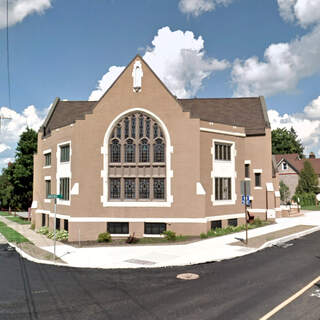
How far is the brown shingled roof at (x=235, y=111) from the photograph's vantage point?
30984 millimetres

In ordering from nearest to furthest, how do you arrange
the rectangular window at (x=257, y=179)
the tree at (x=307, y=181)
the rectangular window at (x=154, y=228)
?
the rectangular window at (x=154, y=228) < the rectangular window at (x=257, y=179) < the tree at (x=307, y=181)

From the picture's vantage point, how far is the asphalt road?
29.1 ft

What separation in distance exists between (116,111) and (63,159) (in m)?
6.50

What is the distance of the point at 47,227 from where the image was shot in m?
26.8

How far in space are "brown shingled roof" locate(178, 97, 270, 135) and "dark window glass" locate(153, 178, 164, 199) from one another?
10.2 meters

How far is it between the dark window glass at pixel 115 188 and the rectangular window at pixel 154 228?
119 inches

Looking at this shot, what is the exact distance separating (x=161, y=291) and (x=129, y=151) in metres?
13.5

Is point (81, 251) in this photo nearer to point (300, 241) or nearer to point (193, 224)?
point (193, 224)

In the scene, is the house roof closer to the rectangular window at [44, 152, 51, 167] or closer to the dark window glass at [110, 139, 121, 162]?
the dark window glass at [110, 139, 121, 162]

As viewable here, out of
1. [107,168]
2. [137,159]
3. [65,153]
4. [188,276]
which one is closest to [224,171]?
[137,159]

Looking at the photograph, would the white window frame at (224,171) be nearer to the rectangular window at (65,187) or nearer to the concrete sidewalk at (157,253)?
the concrete sidewalk at (157,253)

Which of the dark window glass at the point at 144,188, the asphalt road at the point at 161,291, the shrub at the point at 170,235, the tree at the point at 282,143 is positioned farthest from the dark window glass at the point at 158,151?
the tree at the point at 282,143

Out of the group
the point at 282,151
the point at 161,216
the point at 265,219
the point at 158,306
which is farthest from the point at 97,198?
the point at 282,151

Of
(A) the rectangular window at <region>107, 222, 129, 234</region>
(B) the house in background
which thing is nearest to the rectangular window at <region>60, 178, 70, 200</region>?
(A) the rectangular window at <region>107, 222, 129, 234</region>
